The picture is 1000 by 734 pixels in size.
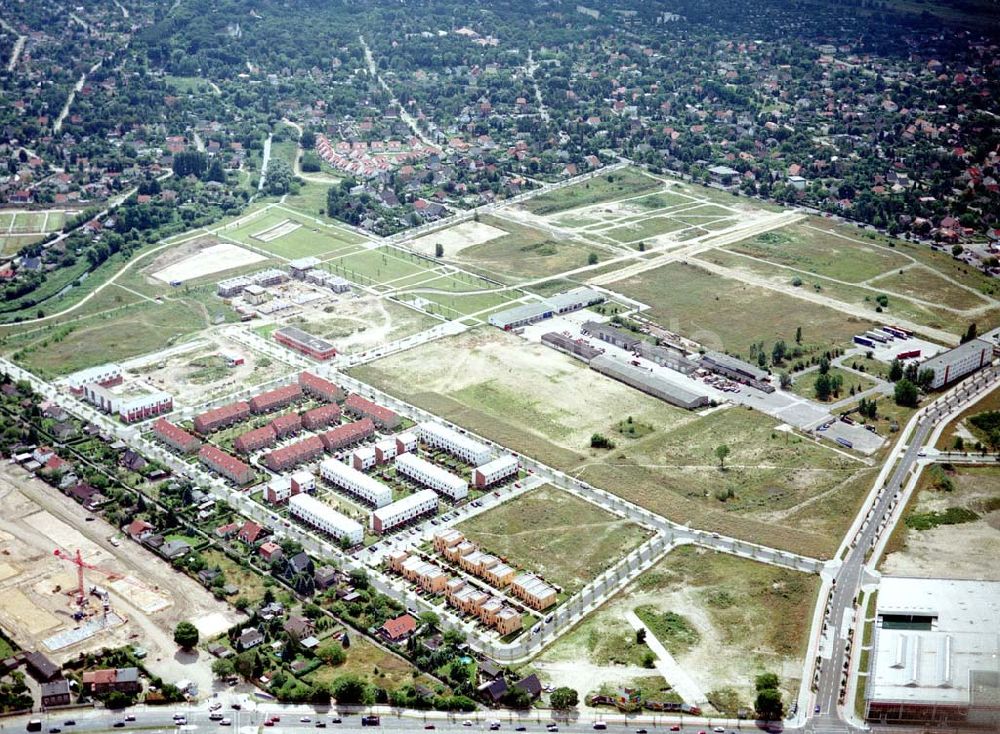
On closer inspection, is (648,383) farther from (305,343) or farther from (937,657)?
(937,657)

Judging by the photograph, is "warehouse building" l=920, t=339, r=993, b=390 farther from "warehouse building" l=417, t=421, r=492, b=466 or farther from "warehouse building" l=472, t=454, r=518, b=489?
"warehouse building" l=417, t=421, r=492, b=466

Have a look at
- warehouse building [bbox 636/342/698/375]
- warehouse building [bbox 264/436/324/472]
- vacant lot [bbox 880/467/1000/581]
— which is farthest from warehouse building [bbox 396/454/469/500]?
vacant lot [bbox 880/467/1000/581]

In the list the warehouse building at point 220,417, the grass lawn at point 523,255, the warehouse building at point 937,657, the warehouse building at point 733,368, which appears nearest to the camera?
the warehouse building at point 937,657

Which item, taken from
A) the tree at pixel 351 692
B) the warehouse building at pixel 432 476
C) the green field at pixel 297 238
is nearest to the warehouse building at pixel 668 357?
the warehouse building at pixel 432 476

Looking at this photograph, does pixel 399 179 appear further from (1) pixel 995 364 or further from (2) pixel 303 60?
(1) pixel 995 364

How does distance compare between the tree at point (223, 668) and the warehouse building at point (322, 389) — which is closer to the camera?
the tree at point (223, 668)

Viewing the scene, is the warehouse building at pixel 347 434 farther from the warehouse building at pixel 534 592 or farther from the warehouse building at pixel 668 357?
the warehouse building at pixel 668 357
